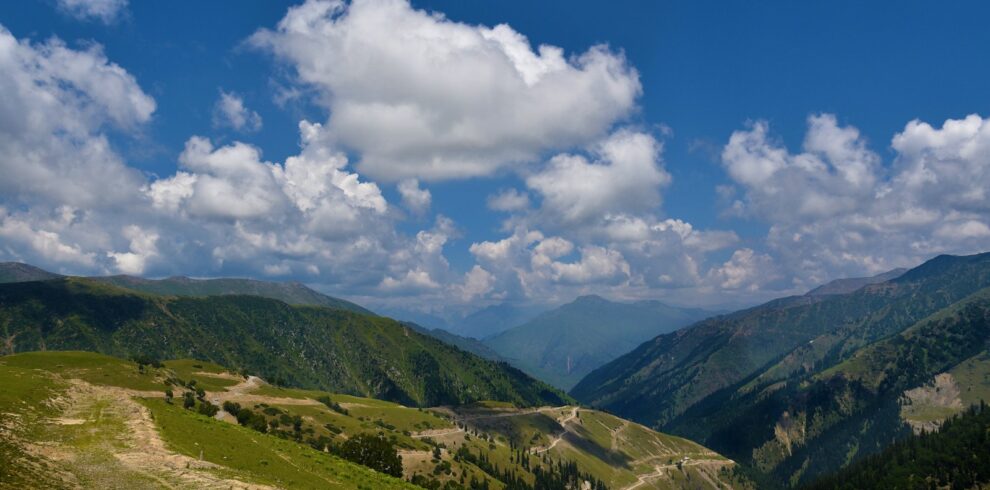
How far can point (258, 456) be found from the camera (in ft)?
202

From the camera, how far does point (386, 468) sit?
370ft

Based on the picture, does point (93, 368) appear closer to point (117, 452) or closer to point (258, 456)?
point (258, 456)

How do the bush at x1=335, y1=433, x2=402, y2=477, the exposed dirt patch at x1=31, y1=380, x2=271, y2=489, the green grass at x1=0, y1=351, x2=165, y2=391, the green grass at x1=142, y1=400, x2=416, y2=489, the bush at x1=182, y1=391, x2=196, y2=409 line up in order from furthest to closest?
the green grass at x1=0, y1=351, x2=165, y2=391, the bush at x1=182, y1=391, x2=196, y2=409, the bush at x1=335, y1=433, x2=402, y2=477, the green grass at x1=142, y1=400, x2=416, y2=489, the exposed dirt patch at x1=31, y1=380, x2=271, y2=489

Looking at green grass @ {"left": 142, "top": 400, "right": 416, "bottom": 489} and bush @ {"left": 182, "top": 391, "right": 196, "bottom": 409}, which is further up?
green grass @ {"left": 142, "top": 400, "right": 416, "bottom": 489}

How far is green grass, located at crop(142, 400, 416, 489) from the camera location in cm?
5459

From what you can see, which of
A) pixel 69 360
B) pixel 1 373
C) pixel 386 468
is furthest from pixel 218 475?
pixel 69 360

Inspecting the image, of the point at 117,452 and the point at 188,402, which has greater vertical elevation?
the point at 117,452

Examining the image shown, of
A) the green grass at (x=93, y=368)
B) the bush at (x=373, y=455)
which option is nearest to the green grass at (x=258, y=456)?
the bush at (x=373, y=455)

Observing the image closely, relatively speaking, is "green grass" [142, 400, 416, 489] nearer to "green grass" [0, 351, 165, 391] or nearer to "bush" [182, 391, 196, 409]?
"bush" [182, 391, 196, 409]

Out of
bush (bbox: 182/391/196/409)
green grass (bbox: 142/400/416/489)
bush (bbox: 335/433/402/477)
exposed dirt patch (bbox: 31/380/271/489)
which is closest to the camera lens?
exposed dirt patch (bbox: 31/380/271/489)

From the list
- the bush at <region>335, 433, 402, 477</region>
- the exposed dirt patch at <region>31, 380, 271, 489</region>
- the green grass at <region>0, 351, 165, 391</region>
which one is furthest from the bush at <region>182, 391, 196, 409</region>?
the exposed dirt patch at <region>31, 380, 271, 489</region>

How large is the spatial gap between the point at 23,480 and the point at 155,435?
19.2 meters

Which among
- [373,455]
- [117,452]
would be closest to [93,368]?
[373,455]

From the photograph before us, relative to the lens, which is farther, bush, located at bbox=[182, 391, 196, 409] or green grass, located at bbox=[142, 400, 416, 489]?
bush, located at bbox=[182, 391, 196, 409]
